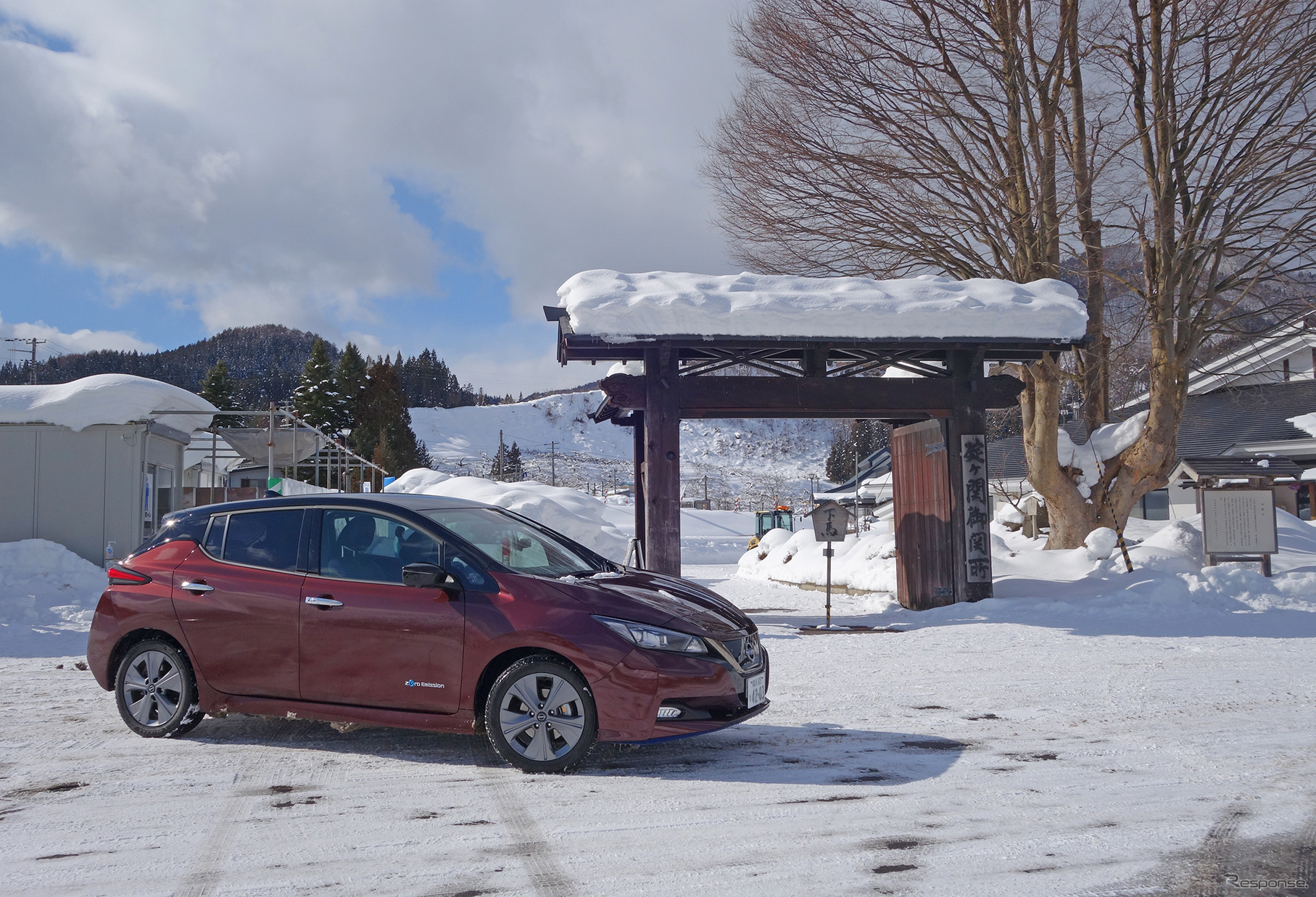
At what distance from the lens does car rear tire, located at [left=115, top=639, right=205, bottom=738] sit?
19.0ft

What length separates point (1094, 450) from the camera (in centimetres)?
1559

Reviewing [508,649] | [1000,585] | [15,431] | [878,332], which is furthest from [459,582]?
[15,431]

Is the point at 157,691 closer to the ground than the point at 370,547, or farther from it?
closer to the ground

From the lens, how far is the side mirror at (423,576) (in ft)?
17.0

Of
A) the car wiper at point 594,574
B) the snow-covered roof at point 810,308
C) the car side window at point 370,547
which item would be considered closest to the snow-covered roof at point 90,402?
the snow-covered roof at point 810,308

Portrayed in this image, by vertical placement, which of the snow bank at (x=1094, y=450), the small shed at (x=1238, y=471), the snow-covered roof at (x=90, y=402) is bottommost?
the small shed at (x=1238, y=471)

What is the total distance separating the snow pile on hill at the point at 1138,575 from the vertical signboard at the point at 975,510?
2.29ft

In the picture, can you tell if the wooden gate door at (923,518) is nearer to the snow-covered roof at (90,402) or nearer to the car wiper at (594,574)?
the car wiper at (594,574)

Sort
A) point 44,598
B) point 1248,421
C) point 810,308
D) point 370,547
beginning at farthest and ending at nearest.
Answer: point 1248,421 → point 44,598 → point 810,308 → point 370,547

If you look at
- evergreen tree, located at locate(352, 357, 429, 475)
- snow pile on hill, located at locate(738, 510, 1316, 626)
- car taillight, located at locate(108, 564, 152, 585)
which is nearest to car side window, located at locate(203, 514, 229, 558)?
car taillight, located at locate(108, 564, 152, 585)

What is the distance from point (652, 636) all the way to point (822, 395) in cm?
804

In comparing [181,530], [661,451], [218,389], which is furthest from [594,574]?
[218,389]

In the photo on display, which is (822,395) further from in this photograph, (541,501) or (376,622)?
(541,501)

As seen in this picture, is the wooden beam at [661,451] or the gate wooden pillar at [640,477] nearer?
the wooden beam at [661,451]
